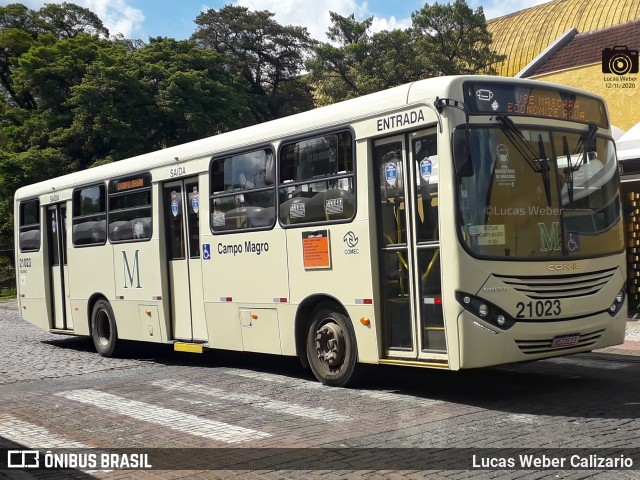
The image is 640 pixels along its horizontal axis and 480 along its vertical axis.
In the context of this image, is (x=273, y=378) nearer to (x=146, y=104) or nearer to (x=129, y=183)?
(x=129, y=183)

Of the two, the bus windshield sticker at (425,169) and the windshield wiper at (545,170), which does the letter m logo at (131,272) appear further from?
the windshield wiper at (545,170)

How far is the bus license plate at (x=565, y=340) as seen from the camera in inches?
336

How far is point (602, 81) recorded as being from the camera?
82.4ft

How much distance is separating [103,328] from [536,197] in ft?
29.3

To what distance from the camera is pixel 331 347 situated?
994cm

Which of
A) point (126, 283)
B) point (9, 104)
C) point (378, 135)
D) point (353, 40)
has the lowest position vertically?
point (126, 283)

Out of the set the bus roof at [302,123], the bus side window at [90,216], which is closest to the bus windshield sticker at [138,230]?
the bus roof at [302,123]

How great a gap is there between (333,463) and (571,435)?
79.6 inches

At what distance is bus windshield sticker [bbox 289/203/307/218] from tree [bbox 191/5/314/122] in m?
44.7

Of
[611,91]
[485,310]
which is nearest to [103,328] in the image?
[485,310]

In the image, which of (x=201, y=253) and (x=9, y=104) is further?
(x=9, y=104)

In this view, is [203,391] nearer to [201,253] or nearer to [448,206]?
[201,253]

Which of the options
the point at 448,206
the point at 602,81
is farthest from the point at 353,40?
the point at 448,206

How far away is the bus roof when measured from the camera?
8.74 m
